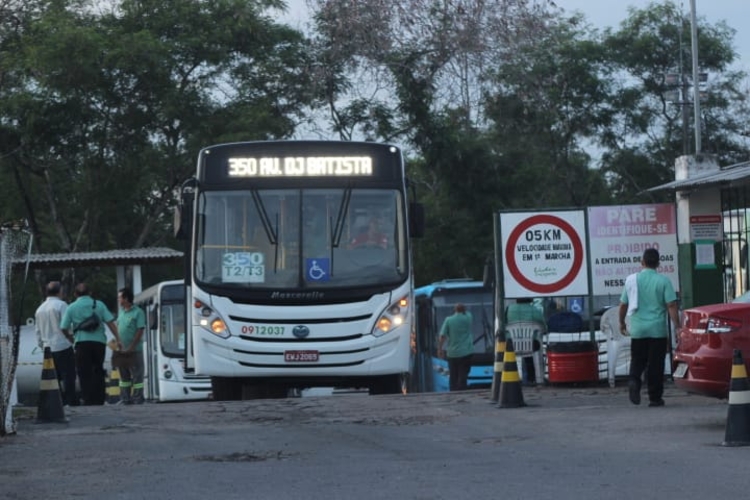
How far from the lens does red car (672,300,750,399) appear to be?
521 inches

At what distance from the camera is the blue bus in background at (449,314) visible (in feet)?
97.3

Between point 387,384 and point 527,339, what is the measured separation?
3.13 meters

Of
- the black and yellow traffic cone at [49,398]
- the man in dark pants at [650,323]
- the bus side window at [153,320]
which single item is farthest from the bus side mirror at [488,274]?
the bus side window at [153,320]

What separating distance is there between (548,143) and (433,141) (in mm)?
9038

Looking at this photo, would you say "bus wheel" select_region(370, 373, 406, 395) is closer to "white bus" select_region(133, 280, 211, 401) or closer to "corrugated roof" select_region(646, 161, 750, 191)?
"corrugated roof" select_region(646, 161, 750, 191)

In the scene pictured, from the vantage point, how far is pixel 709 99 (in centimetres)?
5019

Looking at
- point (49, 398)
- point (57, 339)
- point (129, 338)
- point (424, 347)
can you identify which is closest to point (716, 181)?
point (49, 398)

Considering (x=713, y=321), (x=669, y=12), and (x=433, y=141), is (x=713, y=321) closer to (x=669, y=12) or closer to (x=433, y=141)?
(x=433, y=141)

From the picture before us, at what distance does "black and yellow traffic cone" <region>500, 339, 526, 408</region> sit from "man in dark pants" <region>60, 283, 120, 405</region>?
22.6 ft

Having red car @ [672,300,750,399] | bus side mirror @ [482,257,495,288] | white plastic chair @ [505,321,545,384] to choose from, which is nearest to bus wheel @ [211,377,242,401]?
bus side mirror @ [482,257,495,288]

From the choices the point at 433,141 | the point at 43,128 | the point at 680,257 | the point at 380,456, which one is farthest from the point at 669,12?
the point at 380,456

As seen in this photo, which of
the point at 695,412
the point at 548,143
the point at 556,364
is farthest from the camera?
the point at 548,143

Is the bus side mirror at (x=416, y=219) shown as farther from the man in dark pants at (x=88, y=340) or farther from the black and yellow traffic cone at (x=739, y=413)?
the black and yellow traffic cone at (x=739, y=413)

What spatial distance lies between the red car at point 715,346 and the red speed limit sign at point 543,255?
650 centimetres
